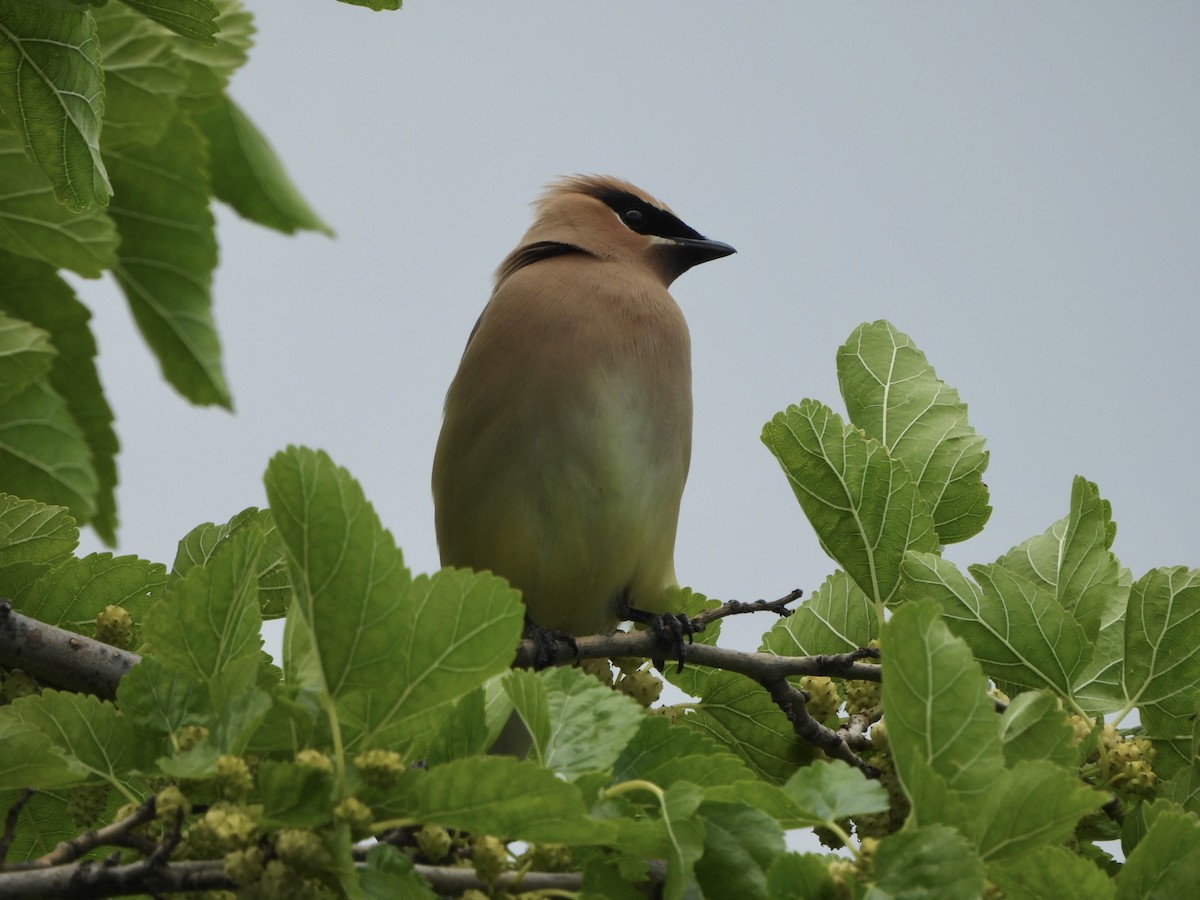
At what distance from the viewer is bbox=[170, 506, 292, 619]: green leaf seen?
2.64 meters

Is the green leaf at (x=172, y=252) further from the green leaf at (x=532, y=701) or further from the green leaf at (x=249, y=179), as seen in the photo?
the green leaf at (x=532, y=701)

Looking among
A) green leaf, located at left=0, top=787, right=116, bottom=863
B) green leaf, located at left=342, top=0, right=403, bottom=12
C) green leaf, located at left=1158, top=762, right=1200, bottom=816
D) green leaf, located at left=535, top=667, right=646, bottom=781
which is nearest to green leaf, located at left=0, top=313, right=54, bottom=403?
green leaf, located at left=0, top=787, right=116, bottom=863

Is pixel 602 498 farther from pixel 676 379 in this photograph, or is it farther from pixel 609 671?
pixel 609 671

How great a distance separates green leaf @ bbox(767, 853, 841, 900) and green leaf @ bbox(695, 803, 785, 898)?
0.18 feet

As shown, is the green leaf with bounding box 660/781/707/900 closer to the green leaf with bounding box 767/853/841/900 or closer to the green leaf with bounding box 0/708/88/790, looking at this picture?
the green leaf with bounding box 767/853/841/900

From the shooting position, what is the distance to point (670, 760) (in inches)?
77.1

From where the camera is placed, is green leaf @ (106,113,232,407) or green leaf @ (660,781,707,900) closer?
green leaf @ (660,781,707,900)

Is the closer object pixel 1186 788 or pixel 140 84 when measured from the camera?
pixel 1186 788

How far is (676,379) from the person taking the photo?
4688mm

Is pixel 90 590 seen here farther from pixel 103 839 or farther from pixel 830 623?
pixel 830 623

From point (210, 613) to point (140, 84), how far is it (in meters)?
2.15

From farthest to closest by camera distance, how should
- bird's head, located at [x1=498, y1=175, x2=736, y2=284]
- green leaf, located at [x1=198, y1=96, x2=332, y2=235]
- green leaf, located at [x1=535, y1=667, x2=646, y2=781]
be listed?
bird's head, located at [x1=498, y1=175, x2=736, y2=284]
green leaf, located at [x1=198, y1=96, x2=332, y2=235]
green leaf, located at [x1=535, y1=667, x2=646, y2=781]

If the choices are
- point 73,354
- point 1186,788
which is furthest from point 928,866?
point 73,354

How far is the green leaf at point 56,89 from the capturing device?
2344mm
